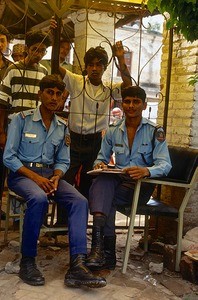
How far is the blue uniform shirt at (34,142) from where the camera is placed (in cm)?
392

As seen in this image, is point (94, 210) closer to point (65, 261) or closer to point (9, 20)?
point (65, 261)

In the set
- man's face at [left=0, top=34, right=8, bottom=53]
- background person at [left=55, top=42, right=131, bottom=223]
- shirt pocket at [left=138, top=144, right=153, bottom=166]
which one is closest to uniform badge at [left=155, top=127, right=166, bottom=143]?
shirt pocket at [left=138, top=144, right=153, bottom=166]

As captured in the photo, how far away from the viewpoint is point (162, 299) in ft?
11.3

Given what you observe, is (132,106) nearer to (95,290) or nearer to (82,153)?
(82,153)

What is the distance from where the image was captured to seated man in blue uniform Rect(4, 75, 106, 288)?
353 cm

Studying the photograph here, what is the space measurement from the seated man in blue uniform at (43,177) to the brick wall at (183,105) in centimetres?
144

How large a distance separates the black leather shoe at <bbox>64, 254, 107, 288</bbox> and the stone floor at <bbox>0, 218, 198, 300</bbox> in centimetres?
6

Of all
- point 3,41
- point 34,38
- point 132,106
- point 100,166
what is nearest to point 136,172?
point 100,166

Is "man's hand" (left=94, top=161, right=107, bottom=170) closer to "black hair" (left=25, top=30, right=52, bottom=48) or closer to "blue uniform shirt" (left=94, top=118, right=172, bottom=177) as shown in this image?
"blue uniform shirt" (left=94, top=118, right=172, bottom=177)

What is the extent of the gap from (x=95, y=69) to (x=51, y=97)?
2.79 ft

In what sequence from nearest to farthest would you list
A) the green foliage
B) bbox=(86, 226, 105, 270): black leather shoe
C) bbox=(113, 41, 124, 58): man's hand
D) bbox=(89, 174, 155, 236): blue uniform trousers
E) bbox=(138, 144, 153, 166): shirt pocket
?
the green foliage
bbox=(86, 226, 105, 270): black leather shoe
bbox=(89, 174, 155, 236): blue uniform trousers
bbox=(138, 144, 153, 166): shirt pocket
bbox=(113, 41, 124, 58): man's hand

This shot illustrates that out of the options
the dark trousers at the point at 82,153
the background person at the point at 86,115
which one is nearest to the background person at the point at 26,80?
the background person at the point at 86,115

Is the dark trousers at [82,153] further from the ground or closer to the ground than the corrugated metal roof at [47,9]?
closer to the ground

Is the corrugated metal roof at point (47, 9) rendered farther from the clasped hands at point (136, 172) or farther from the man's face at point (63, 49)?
the clasped hands at point (136, 172)
